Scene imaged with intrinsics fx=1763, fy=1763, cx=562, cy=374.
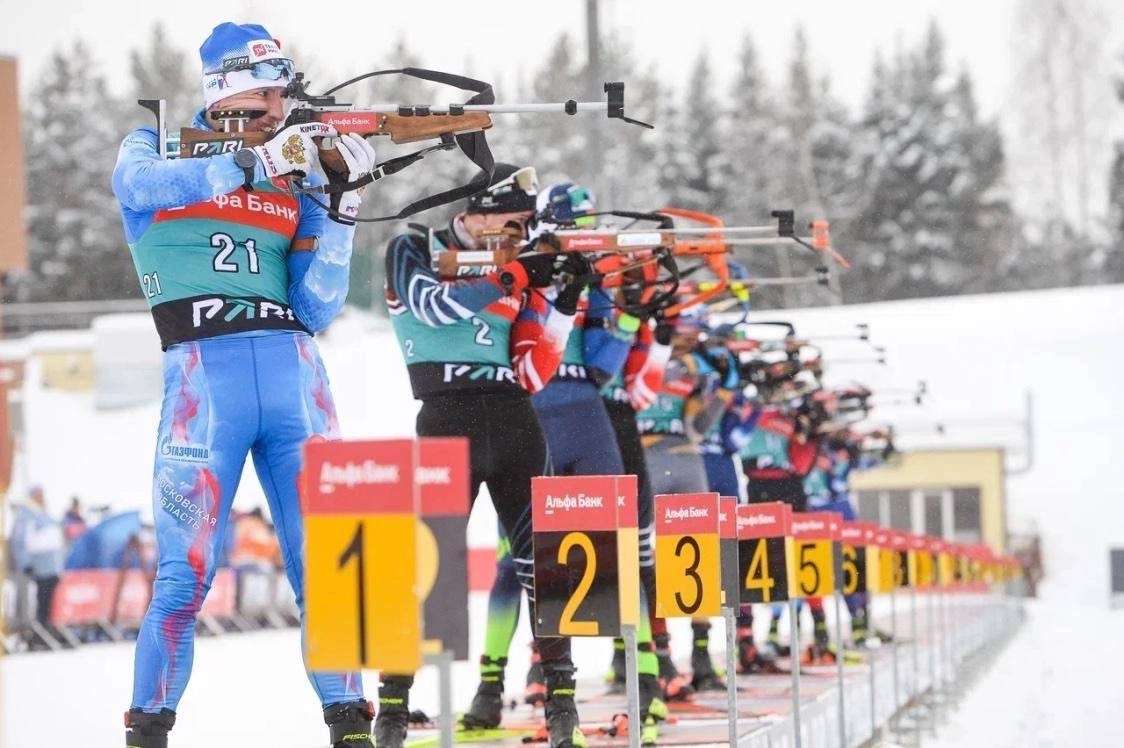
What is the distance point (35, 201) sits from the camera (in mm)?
51125

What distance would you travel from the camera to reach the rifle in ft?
13.9

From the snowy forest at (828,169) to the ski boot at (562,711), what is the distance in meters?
41.3

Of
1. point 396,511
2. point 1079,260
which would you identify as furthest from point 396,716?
point 1079,260

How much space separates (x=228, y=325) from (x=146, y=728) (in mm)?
968

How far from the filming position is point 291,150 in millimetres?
4148

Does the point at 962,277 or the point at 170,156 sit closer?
the point at 170,156

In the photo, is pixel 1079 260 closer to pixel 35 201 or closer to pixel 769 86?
pixel 769 86

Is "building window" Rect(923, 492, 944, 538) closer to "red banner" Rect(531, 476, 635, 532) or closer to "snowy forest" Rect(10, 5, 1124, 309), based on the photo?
"snowy forest" Rect(10, 5, 1124, 309)

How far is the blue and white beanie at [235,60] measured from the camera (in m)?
4.41

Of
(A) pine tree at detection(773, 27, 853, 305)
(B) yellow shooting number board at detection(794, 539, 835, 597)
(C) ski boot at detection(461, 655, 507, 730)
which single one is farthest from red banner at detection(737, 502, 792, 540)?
(A) pine tree at detection(773, 27, 853, 305)

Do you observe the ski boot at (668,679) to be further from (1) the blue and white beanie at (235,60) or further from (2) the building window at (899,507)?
(2) the building window at (899,507)

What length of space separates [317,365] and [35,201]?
4918cm

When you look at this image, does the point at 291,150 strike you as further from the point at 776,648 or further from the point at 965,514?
the point at 965,514

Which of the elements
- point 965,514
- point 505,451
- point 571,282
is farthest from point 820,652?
point 965,514
